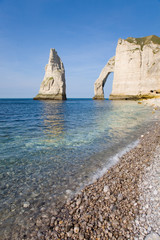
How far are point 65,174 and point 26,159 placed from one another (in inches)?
92.1

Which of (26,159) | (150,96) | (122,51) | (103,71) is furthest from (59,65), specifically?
(26,159)

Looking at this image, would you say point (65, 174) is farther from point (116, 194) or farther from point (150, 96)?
point (150, 96)

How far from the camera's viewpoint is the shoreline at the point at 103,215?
2.66 m

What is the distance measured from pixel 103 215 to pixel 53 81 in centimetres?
9033

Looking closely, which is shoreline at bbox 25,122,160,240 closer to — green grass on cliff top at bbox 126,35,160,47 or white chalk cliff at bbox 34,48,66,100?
green grass on cliff top at bbox 126,35,160,47

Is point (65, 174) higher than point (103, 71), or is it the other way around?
point (103, 71)

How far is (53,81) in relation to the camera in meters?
87.8

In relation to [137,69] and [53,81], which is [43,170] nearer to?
[137,69]

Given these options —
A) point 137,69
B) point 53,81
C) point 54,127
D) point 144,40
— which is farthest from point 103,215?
point 144,40

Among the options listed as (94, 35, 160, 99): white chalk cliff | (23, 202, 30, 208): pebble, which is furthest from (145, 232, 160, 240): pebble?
(94, 35, 160, 99): white chalk cliff

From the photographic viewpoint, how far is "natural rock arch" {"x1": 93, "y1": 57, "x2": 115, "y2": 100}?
9412 centimetres

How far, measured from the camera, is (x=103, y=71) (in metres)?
95.9

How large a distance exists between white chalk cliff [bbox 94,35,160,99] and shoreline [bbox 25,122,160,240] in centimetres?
6790

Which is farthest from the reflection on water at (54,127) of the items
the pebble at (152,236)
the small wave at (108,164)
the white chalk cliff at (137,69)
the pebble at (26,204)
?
the white chalk cliff at (137,69)
